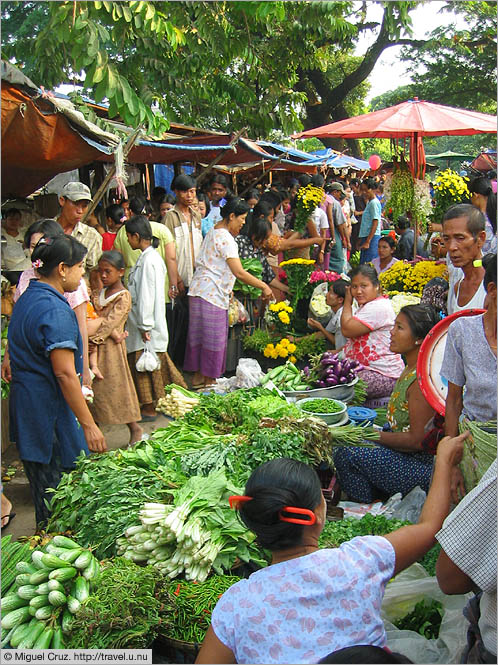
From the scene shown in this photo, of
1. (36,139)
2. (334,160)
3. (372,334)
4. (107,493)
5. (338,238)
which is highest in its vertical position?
(334,160)

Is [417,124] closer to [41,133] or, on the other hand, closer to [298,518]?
[41,133]

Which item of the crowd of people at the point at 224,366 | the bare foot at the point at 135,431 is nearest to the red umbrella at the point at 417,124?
the crowd of people at the point at 224,366

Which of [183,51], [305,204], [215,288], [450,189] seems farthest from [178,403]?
[183,51]

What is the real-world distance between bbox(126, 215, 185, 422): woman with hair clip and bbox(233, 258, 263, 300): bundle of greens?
1653 millimetres

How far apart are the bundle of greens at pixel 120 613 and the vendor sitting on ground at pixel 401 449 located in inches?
65.0

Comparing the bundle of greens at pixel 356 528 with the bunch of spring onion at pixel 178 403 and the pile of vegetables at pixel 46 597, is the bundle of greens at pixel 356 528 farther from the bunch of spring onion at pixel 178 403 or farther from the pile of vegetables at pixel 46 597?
the bunch of spring onion at pixel 178 403

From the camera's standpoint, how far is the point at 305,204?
8227 mm

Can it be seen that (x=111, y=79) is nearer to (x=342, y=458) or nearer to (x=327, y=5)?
(x=327, y=5)

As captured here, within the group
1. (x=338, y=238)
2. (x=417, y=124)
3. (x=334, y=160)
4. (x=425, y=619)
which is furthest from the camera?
(x=334, y=160)

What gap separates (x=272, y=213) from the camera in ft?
24.7

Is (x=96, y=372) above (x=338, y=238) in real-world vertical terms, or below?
below

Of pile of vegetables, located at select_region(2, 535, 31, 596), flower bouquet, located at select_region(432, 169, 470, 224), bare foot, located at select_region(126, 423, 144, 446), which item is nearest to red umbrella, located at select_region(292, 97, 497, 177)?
flower bouquet, located at select_region(432, 169, 470, 224)

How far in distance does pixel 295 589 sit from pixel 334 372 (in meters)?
3.14

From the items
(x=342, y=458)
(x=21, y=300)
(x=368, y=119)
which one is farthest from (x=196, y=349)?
(x=368, y=119)
